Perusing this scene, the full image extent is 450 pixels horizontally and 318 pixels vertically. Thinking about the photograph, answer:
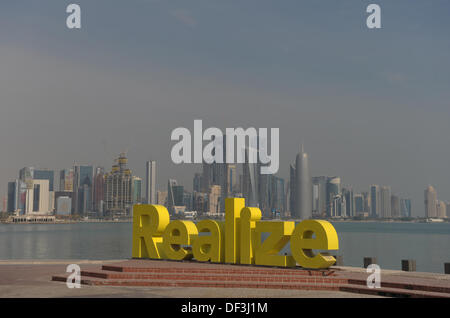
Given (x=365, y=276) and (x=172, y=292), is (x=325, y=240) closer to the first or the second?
(x=365, y=276)

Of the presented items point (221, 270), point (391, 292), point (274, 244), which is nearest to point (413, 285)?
point (391, 292)

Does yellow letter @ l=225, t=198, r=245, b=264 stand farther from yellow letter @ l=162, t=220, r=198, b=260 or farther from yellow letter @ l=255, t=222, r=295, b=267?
yellow letter @ l=162, t=220, r=198, b=260

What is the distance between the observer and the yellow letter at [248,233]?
2645 cm

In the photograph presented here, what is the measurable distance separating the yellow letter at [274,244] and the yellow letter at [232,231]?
1300 mm

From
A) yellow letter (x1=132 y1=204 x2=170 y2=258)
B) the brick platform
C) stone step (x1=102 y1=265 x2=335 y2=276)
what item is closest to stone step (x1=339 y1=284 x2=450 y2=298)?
the brick platform

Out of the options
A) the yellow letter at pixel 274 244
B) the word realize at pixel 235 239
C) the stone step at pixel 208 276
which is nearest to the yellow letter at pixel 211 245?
the word realize at pixel 235 239

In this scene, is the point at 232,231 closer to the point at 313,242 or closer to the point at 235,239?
the point at 235,239

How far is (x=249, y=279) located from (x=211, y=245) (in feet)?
16.7

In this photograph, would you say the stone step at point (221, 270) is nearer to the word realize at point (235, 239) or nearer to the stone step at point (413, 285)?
the word realize at point (235, 239)

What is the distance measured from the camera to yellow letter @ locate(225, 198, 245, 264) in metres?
26.9

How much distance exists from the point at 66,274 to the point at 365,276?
48.3 ft

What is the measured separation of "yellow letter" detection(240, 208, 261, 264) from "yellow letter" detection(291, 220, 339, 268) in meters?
2.49

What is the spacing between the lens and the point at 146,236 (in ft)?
98.5
